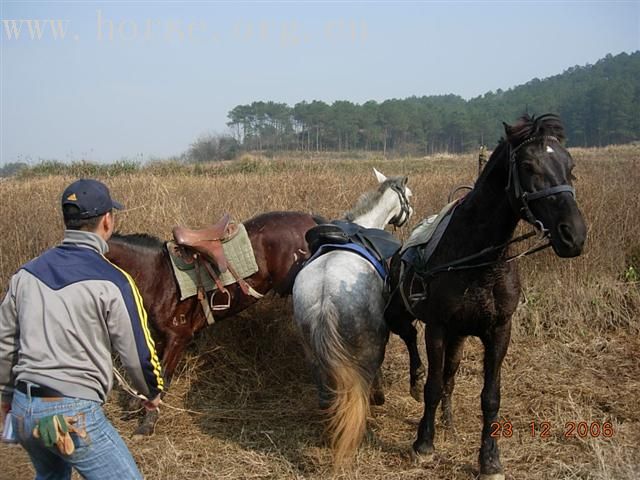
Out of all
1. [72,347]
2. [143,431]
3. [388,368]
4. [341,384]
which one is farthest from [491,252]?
[143,431]

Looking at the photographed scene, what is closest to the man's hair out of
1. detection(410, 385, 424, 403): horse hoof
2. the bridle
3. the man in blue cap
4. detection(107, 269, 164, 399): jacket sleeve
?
the man in blue cap

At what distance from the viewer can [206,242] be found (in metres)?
4.64

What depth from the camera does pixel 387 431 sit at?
409 cm

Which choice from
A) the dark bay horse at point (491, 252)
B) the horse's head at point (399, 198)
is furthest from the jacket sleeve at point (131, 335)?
the horse's head at point (399, 198)

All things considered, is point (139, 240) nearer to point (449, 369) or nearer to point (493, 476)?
point (449, 369)

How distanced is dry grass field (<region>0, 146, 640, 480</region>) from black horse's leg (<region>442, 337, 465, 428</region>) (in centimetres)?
12

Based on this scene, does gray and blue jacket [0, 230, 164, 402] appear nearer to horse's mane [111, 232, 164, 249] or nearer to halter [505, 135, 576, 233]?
halter [505, 135, 576, 233]

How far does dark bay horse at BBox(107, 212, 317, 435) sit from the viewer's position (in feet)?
15.0

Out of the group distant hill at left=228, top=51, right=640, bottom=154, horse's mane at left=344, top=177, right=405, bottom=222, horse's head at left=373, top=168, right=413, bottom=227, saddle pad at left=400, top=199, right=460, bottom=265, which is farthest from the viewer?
distant hill at left=228, top=51, right=640, bottom=154

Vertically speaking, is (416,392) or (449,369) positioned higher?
(449,369)

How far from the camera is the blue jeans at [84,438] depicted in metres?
1.93

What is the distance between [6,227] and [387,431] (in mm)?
5346

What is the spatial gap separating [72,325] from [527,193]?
214cm

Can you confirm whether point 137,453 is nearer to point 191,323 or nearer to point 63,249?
point 191,323
